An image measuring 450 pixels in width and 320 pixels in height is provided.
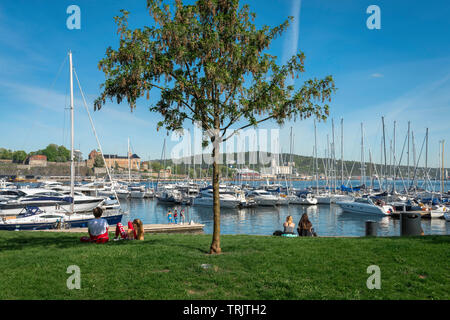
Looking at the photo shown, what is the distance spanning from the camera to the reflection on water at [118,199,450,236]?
41.9 metres

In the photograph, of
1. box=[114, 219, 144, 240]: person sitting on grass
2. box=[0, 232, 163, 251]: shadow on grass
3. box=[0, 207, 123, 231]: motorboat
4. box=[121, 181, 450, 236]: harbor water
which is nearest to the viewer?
box=[0, 232, 163, 251]: shadow on grass

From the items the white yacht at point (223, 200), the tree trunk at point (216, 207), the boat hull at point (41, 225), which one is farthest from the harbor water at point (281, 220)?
the tree trunk at point (216, 207)

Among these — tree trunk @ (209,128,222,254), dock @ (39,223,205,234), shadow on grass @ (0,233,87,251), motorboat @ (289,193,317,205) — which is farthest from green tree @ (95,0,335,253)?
motorboat @ (289,193,317,205)

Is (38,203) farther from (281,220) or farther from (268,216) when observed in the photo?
(268,216)

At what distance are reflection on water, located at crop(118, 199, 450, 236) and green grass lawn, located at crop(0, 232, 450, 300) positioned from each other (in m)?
28.3

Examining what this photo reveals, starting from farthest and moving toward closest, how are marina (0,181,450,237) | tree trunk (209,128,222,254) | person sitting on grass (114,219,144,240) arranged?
marina (0,181,450,237) < person sitting on grass (114,219,144,240) < tree trunk (209,128,222,254)

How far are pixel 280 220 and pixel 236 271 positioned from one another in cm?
4421

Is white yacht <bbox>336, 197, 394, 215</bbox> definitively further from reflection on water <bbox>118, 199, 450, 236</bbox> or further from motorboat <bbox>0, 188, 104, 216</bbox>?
motorboat <bbox>0, 188, 104, 216</bbox>

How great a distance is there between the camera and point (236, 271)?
30.5ft

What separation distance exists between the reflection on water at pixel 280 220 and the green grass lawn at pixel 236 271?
28.3 metres

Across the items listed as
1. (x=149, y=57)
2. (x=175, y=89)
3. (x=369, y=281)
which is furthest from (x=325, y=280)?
(x=149, y=57)

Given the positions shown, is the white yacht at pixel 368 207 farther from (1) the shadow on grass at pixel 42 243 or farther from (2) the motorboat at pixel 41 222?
(1) the shadow on grass at pixel 42 243

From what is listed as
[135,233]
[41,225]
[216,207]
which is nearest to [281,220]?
[41,225]

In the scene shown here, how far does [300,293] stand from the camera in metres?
7.70
